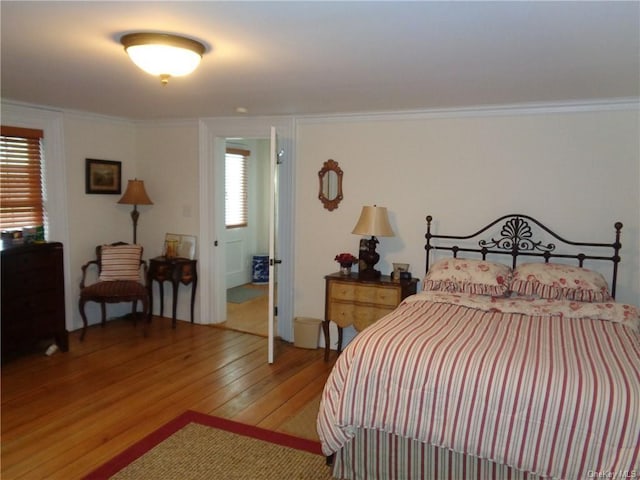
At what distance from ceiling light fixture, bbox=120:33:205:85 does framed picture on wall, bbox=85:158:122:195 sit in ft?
9.94

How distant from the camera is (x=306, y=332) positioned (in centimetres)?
460

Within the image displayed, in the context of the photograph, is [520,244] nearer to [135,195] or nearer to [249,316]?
[249,316]

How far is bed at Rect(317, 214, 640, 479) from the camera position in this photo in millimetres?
1986

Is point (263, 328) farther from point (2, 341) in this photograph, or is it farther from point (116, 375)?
point (2, 341)

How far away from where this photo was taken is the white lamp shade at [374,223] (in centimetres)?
404

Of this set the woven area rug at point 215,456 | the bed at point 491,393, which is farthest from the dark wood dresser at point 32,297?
the bed at point 491,393

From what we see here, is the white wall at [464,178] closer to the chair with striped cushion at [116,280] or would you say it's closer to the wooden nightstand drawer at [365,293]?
the wooden nightstand drawer at [365,293]

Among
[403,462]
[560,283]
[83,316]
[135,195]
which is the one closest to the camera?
[403,462]

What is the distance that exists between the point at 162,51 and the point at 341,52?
86cm

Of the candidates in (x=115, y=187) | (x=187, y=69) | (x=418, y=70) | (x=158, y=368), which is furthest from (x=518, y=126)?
(x=115, y=187)

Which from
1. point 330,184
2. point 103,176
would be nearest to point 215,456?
point 330,184

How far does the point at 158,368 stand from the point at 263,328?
140 cm

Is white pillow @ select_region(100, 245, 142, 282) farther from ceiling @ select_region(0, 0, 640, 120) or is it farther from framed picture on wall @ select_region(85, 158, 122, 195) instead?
ceiling @ select_region(0, 0, 640, 120)

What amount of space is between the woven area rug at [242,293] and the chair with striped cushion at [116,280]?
1.50 m
